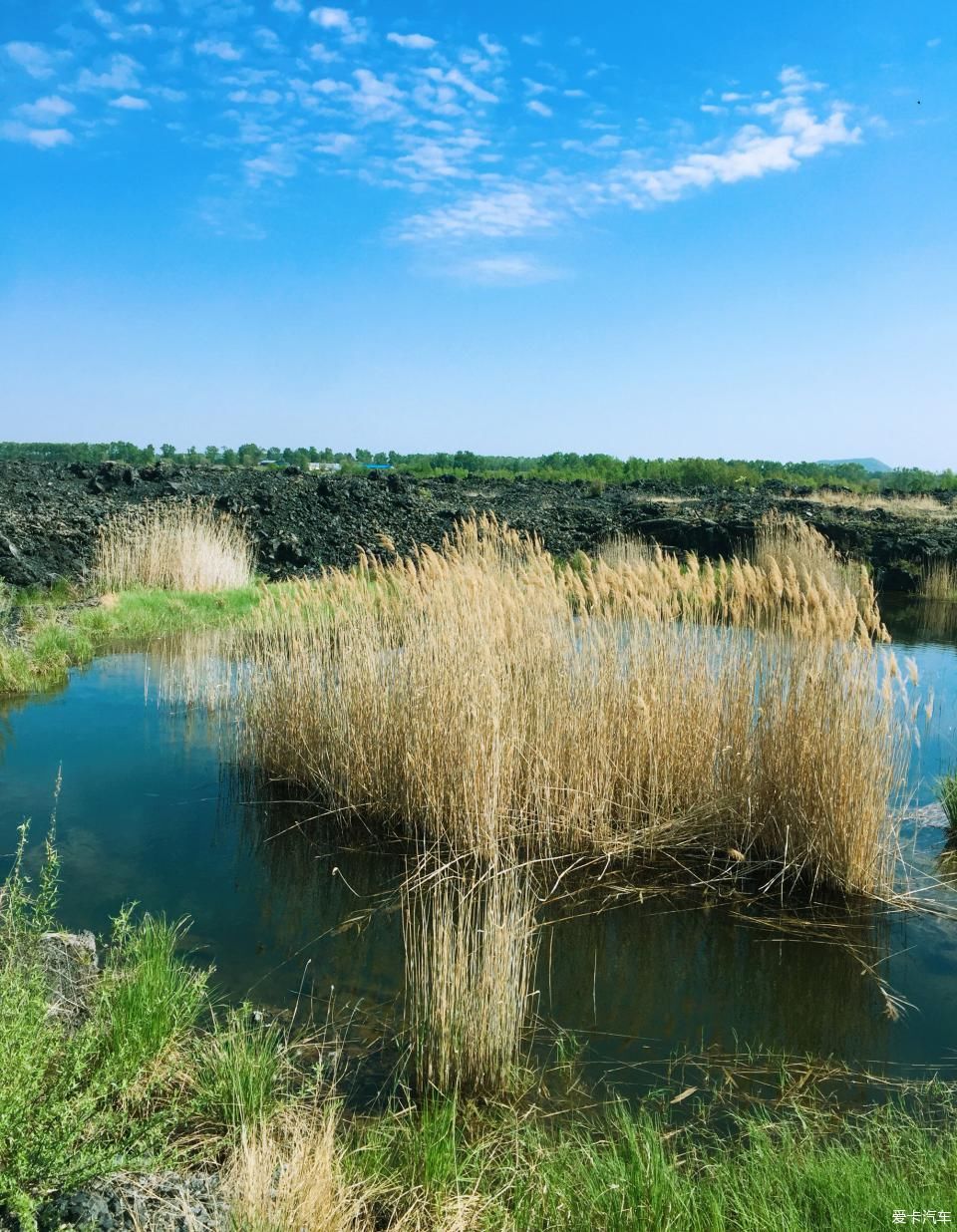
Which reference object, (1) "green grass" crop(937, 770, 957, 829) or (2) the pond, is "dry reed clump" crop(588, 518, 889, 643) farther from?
(2) the pond

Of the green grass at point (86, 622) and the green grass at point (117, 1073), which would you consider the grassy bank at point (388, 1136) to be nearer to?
the green grass at point (117, 1073)

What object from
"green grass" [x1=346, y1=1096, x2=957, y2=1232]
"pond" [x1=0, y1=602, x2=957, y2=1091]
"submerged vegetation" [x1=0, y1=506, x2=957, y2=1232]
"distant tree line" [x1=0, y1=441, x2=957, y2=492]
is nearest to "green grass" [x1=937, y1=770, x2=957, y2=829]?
"pond" [x1=0, y1=602, x2=957, y2=1091]

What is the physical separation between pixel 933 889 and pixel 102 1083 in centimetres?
442

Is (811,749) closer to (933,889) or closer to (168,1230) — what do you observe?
(933,889)

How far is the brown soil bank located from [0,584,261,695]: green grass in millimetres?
1714

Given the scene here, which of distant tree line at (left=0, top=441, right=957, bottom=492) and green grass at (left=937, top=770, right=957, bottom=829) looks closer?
green grass at (left=937, top=770, right=957, bottom=829)

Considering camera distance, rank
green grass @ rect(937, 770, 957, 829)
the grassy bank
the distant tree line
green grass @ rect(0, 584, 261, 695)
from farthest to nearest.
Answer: the distant tree line
green grass @ rect(0, 584, 261, 695)
green grass @ rect(937, 770, 957, 829)
the grassy bank

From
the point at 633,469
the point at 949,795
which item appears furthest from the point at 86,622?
the point at 633,469

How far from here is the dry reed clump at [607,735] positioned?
5043 millimetres

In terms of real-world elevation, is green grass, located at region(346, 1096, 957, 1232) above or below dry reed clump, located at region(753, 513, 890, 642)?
below

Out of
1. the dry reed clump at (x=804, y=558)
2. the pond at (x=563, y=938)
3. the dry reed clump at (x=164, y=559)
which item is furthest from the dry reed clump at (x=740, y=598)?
the dry reed clump at (x=164, y=559)

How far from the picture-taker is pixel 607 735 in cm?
566

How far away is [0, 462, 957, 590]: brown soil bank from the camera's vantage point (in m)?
15.8

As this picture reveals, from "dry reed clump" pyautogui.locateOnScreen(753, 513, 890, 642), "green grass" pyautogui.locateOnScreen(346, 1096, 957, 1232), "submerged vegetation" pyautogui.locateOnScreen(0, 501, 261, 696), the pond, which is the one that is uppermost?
"dry reed clump" pyautogui.locateOnScreen(753, 513, 890, 642)
